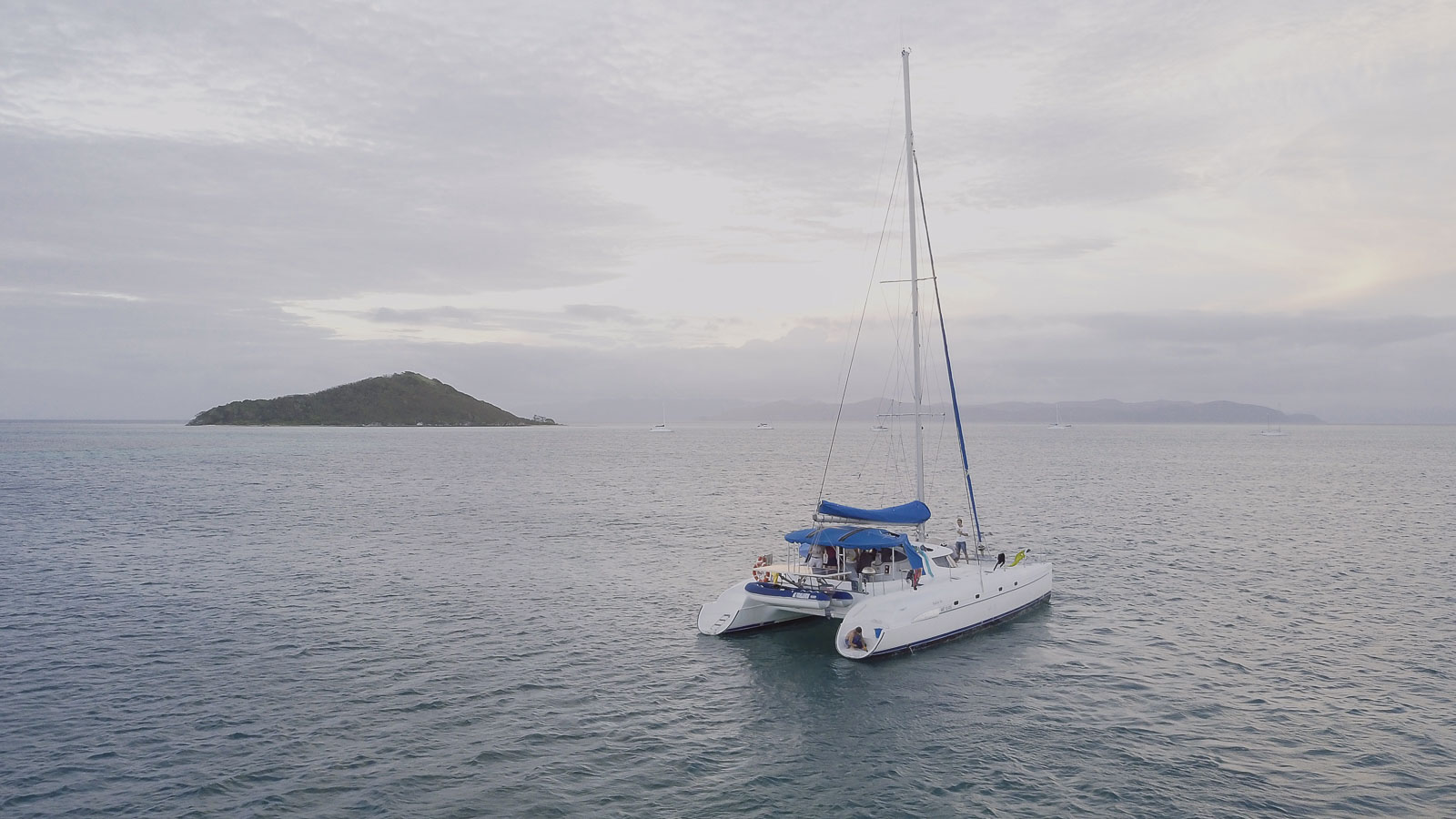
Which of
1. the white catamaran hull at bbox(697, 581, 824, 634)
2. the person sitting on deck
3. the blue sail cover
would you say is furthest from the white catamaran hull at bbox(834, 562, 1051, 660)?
the blue sail cover

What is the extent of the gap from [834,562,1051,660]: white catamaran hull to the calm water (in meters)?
0.65

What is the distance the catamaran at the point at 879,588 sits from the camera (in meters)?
24.5

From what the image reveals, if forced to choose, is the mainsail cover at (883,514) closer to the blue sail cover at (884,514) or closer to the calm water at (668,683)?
the blue sail cover at (884,514)

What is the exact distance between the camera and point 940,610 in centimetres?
2573

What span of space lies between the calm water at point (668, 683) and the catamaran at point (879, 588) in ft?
2.83

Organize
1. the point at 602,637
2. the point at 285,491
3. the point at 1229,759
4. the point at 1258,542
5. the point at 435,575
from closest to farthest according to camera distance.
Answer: the point at 1229,759 → the point at 602,637 → the point at 435,575 → the point at 1258,542 → the point at 285,491

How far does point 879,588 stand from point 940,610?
1.97 metres

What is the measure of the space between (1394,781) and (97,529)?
200ft

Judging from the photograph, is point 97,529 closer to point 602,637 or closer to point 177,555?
point 177,555

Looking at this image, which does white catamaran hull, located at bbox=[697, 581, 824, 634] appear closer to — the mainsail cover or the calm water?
the calm water

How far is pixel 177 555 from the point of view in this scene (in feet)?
135

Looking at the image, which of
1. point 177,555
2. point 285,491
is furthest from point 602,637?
point 285,491

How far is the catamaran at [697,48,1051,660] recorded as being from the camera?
2453 centimetres

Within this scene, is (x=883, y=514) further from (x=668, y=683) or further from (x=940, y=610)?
(x=668, y=683)
